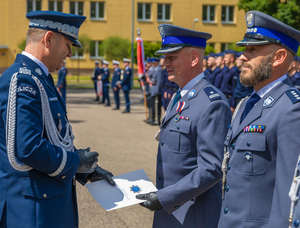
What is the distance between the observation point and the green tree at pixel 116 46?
39875mm

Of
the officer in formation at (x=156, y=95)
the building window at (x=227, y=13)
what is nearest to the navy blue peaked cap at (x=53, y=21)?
the officer in formation at (x=156, y=95)

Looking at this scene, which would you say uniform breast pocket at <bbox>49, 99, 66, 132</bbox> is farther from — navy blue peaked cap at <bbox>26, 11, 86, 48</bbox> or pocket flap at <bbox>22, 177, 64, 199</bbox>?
navy blue peaked cap at <bbox>26, 11, 86, 48</bbox>

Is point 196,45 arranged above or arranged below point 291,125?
above

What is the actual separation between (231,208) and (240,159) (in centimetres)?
28

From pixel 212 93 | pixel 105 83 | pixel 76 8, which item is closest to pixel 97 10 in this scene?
pixel 76 8

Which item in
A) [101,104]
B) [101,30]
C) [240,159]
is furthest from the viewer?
[101,30]

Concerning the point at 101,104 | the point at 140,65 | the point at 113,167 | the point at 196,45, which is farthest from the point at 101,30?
the point at 196,45

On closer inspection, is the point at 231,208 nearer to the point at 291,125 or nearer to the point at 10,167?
the point at 291,125

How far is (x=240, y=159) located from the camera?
209 centimetres

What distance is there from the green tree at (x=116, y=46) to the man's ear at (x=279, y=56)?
38315 mm

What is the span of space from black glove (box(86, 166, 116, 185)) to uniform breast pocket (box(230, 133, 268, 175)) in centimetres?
94

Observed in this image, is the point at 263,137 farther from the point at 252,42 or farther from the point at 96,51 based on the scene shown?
the point at 96,51

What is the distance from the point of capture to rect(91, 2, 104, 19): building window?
139ft

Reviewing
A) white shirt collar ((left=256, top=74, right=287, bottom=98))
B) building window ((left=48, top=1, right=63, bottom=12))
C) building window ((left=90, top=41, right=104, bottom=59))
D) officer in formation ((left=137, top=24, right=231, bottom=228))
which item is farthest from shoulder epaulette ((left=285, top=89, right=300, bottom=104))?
building window ((left=48, top=1, right=63, bottom=12))
